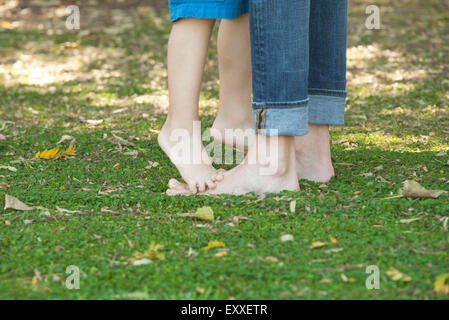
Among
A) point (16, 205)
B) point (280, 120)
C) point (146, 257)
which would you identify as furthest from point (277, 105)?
point (16, 205)

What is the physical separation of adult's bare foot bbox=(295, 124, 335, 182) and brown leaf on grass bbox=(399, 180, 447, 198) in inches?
13.9

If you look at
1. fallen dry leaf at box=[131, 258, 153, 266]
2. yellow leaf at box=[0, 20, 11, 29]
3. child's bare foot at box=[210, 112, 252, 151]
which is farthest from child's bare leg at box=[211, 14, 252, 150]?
yellow leaf at box=[0, 20, 11, 29]

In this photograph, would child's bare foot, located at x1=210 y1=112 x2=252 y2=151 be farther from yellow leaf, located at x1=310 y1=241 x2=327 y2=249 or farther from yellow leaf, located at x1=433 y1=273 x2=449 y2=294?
yellow leaf, located at x1=433 y1=273 x2=449 y2=294

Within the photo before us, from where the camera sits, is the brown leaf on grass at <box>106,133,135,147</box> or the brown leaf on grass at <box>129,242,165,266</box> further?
the brown leaf on grass at <box>106,133,135,147</box>

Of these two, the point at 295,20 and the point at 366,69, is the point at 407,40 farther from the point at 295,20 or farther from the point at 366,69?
the point at 295,20

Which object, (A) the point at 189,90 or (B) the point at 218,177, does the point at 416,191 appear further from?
(A) the point at 189,90

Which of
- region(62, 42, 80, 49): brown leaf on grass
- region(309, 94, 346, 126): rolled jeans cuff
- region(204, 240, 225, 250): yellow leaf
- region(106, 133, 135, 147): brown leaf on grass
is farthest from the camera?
region(62, 42, 80, 49): brown leaf on grass

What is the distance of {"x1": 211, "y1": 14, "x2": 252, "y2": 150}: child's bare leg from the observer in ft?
8.05

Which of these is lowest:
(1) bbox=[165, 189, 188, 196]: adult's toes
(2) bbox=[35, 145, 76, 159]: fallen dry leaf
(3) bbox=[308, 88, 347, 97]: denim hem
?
(1) bbox=[165, 189, 188, 196]: adult's toes

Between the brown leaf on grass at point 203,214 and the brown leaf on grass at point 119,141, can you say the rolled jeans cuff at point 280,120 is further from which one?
Result: the brown leaf on grass at point 119,141

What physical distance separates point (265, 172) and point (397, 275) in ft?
2.38
